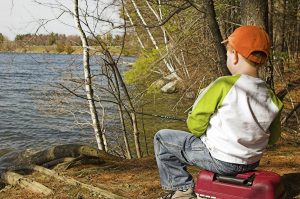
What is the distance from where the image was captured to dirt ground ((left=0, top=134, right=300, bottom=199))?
545cm

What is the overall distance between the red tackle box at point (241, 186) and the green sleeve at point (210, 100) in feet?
A: 1.65

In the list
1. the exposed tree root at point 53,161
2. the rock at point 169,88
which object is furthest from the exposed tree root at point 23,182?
the rock at point 169,88

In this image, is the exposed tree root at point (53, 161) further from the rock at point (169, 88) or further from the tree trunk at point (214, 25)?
the rock at point (169, 88)

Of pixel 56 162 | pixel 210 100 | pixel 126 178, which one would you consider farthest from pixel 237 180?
pixel 56 162

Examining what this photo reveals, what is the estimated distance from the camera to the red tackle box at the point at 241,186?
11.4 feet

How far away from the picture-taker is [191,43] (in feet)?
41.3

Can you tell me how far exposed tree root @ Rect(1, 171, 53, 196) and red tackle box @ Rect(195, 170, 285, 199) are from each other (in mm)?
2705

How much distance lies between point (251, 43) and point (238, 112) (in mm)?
559

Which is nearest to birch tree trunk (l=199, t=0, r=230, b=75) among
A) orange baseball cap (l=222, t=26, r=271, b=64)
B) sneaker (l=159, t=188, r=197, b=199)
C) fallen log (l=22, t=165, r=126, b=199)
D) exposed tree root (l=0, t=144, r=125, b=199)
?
exposed tree root (l=0, t=144, r=125, b=199)

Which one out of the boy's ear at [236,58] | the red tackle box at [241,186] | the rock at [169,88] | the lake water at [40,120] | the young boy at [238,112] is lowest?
the rock at [169,88]

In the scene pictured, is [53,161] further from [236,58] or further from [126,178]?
[236,58]

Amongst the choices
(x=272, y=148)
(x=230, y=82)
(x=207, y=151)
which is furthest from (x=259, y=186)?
(x=272, y=148)

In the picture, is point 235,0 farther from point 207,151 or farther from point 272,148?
point 207,151

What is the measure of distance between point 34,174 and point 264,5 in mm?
4357
